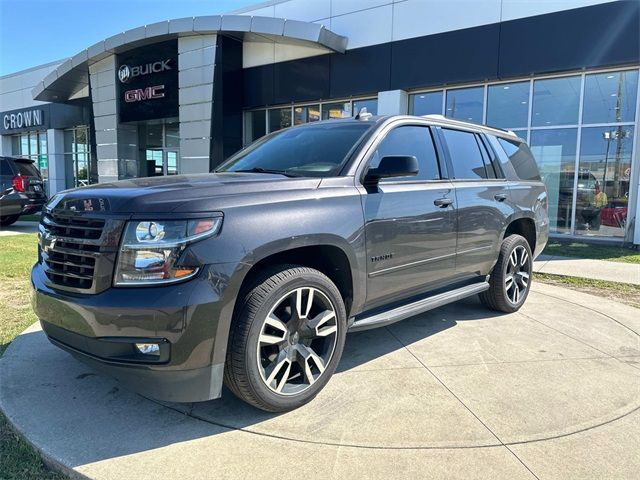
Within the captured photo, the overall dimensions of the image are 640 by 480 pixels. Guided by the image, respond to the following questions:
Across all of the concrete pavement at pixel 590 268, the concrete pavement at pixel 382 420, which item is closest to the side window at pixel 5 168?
the concrete pavement at pixel 382 420

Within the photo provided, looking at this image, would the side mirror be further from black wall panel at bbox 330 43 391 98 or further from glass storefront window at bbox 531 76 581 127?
black wall panel at bbox 330 43 391 98

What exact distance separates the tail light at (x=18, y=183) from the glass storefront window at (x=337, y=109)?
8638 millimetres

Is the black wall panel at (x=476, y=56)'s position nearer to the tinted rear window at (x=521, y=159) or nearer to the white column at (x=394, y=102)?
the white column at (x=394, y=102)

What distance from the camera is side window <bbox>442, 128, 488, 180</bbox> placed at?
4.43 m

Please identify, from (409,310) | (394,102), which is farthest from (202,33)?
(409,310)

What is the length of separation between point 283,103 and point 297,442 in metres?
14.4

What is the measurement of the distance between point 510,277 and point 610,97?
8.30m

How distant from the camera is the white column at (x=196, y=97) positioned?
1606cm

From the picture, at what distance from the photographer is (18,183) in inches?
492

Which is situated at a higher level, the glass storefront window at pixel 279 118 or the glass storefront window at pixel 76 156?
the glass storefront window at pixel 279 118

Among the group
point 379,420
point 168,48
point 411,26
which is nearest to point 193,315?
point 379,420

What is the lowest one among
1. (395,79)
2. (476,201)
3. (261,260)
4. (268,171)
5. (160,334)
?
(160,334)

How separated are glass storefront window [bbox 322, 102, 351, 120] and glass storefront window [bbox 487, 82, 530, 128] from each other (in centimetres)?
416

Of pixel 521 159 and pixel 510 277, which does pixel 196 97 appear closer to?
pixel 521 159
